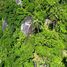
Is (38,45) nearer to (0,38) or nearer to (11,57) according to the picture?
(11,57)

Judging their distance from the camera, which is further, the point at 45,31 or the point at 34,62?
the point at 45,31

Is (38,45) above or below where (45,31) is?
below

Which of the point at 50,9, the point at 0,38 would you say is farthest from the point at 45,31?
the point at 0,38

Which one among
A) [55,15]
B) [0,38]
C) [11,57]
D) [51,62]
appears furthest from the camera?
[0,38]

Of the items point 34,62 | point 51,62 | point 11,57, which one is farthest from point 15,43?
point 51,62

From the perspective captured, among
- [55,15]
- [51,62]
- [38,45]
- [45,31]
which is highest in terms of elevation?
[55,15]

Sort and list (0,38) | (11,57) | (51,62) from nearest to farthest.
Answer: (51,62), (11,57), (0,38)

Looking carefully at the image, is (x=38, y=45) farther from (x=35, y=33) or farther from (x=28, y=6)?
(x=28, y=6)
